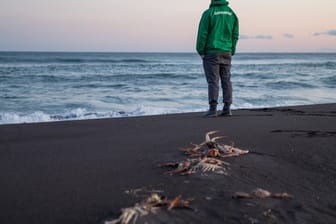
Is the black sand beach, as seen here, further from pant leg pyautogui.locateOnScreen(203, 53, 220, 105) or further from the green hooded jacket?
the green hooded jacket

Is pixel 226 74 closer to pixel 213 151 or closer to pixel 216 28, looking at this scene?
pixel 216 28

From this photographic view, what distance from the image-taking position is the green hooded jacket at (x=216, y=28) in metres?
5.59

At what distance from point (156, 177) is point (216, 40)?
11.9ft

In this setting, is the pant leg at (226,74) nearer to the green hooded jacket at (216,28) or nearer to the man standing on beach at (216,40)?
the man standing on beach at (216,40)

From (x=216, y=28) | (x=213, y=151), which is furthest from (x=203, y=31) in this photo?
(x=213, y=151)

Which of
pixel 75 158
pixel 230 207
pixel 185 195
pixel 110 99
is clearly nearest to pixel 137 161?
pixel 75 158

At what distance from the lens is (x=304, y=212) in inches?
73.6

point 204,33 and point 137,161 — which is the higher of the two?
point 204,33

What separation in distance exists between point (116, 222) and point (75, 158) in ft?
4.70

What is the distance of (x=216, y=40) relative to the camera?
5.64m

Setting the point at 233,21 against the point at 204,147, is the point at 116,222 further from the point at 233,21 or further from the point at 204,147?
the point at 233,21

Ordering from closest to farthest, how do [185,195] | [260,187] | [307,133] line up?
1. [185,195]
2. [260,187]
3. [307,133]

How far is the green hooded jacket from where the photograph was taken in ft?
18.3

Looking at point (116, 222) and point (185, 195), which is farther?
point (185, 195)
